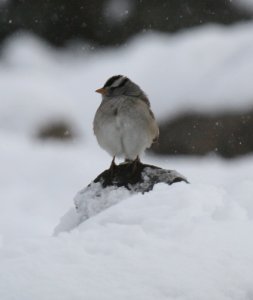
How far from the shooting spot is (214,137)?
1662 cm

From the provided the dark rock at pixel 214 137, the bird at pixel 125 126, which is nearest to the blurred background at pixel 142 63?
the dark rock at pixel 214 137

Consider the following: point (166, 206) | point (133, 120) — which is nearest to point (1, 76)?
point (133, 120)

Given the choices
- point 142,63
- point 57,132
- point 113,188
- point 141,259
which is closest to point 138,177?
point 113,188

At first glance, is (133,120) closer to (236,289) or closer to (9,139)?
(236,289)

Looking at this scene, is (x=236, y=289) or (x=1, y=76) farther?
(x=1, y=76)

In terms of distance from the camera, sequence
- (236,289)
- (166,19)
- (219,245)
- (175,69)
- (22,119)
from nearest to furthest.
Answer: (236,289) → (219,245) → (22,119) → (175,69) → (166,19)

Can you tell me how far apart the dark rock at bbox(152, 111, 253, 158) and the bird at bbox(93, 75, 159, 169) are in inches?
373

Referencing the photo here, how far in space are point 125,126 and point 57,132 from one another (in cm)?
1120

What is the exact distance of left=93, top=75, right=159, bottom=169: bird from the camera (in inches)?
266

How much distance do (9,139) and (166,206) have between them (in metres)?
12.8

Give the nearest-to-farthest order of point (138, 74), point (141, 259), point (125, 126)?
point (141, 259)
point (125, 126)
point (138, 74)

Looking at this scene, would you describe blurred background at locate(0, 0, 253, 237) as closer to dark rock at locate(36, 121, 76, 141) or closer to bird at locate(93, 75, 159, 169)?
dark rock at locate(36, 121, 76, 141)

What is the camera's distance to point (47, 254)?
3.51 meters

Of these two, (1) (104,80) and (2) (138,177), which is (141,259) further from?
(1) (104,80)
